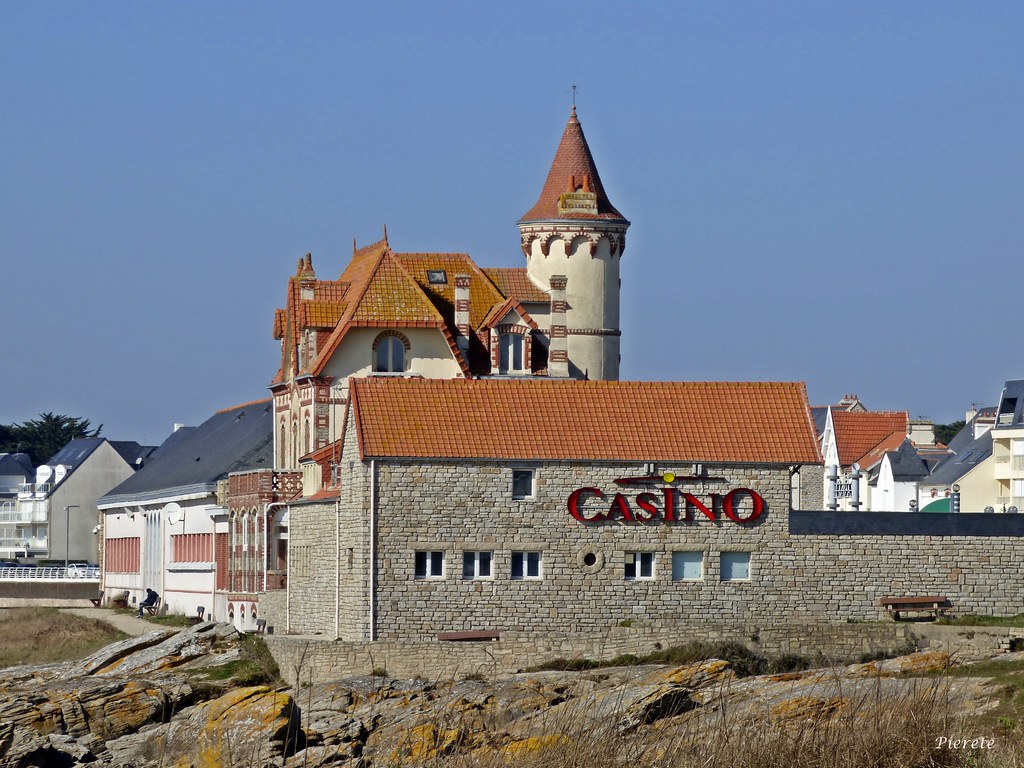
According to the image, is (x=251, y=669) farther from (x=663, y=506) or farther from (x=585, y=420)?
(x=663, y=506)

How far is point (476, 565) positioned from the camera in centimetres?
4425

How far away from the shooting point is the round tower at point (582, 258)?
210 feet

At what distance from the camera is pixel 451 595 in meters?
44.0

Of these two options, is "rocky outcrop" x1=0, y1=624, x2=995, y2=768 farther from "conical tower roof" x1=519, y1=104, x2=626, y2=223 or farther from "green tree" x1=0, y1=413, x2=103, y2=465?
"green tree" x1=0, y1=413, x2=103, y2=465

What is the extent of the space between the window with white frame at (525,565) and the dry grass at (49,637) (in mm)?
18251

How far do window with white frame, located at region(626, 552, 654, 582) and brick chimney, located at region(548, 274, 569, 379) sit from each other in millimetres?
16744

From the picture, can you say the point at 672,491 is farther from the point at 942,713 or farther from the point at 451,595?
the point at 942,713

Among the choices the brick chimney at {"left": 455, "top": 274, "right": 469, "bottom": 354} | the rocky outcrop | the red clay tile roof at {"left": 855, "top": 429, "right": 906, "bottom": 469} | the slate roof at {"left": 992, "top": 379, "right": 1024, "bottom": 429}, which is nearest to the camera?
the rocky outcrop

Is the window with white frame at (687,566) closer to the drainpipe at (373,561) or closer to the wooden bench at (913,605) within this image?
the wooden bench at (913,605)

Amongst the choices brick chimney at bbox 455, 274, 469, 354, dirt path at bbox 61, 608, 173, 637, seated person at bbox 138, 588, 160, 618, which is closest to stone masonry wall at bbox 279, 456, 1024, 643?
brick chimney at bbox 455, 274, 469, 354

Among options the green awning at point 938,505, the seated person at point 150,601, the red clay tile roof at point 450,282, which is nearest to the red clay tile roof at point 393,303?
the red clay tile roof at point 450,282

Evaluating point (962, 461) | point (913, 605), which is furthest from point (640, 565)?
point (962, 461)

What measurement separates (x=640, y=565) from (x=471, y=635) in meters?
4.50

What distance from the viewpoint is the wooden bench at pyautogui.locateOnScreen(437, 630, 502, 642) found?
4334cm
